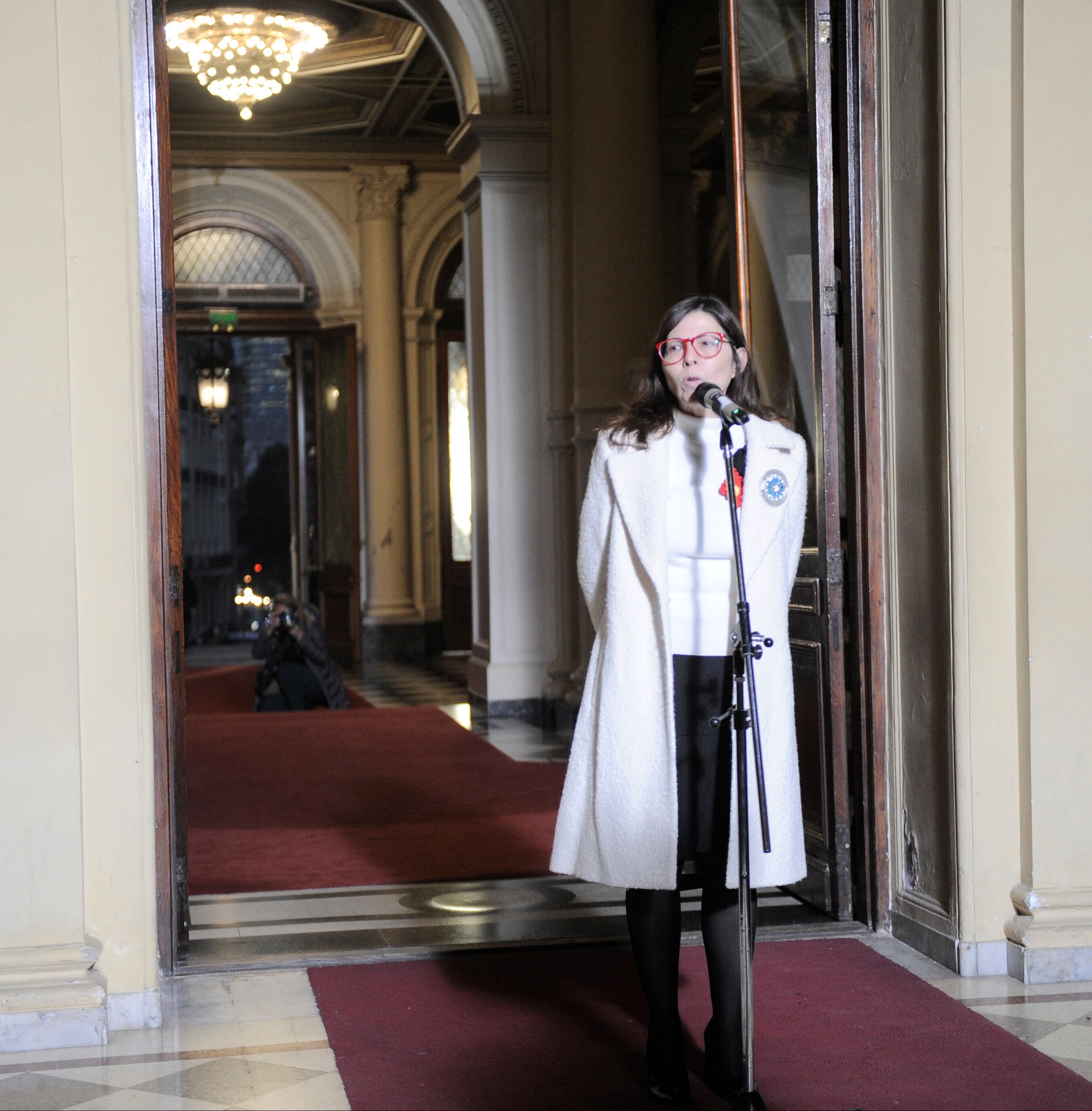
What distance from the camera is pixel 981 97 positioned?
159 inches

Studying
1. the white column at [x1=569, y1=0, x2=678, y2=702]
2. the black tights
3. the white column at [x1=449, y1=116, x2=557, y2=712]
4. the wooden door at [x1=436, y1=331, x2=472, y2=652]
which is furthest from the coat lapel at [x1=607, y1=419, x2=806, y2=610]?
the wooden door at [x1=436, y1=331, x2=472, y2=652]

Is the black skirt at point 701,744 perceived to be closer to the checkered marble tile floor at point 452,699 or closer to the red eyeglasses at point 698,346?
the red eyeglasses at point 698,346

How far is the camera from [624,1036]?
11.6 feet

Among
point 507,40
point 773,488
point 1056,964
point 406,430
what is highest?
point 507,40

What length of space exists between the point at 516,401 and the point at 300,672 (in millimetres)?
2599

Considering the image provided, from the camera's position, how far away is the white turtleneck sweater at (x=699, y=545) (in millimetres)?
2965

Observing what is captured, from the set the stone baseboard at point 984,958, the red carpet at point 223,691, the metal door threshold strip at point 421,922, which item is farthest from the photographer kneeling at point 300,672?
the stone baseboard at point 984,958

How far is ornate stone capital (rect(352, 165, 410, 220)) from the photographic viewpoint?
1447 centimetres

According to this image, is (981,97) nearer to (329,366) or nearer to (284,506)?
(329,366)

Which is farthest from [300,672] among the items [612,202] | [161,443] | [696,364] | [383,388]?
[696,364]

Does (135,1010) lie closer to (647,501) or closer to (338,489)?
(647,501)

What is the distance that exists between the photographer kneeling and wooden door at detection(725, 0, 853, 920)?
555 cm

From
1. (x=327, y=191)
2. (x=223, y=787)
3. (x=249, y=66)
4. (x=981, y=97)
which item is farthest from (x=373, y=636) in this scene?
(x=981, y=97)

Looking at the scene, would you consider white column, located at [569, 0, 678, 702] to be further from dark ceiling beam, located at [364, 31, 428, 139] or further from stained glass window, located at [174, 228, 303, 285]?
stained glass window, located at [174, 228, 303, 285]
